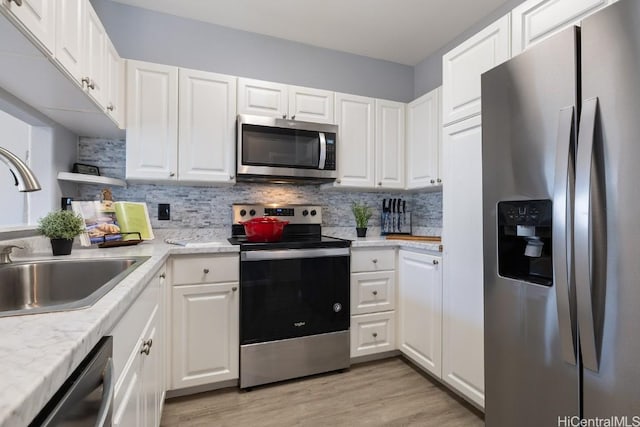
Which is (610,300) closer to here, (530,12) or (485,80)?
(485,80)

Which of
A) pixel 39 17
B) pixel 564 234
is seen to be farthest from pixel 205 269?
pixel 564 234

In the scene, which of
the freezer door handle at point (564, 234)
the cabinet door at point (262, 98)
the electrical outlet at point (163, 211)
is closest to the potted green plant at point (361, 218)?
the cabinet door at point (262, 98)

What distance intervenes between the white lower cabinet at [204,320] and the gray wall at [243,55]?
1613 millimetres

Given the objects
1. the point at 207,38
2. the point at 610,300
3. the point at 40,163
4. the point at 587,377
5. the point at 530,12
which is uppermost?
the point at 207,38

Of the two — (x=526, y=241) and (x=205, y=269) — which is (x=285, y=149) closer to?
(x=205, y=269)

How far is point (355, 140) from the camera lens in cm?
259

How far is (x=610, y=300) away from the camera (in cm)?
94

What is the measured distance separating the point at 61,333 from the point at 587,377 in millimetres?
1402

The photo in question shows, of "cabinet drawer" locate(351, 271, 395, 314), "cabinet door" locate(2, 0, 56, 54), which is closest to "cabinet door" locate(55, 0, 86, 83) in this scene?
"cabinet door" locate(2, 0, 56, 54)

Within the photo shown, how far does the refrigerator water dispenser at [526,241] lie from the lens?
116 cm

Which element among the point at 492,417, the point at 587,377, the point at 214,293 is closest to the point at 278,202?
the point at 214,293

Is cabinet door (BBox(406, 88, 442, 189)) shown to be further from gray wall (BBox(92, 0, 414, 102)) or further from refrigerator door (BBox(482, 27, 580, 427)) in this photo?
refrigerator door (BBox(482, 27, 580, 427))

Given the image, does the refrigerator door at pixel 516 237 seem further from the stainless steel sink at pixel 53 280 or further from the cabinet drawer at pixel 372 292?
the stainless steel sink at pixel 53 280

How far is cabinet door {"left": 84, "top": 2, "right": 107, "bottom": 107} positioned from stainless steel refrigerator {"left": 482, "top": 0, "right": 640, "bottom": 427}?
1.82 metres
